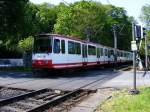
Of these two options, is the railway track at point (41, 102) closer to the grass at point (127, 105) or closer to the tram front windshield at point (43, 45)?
the grass at point (127, 105)

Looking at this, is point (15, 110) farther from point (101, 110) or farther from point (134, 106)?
point (134, 106)

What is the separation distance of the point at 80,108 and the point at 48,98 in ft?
10.3


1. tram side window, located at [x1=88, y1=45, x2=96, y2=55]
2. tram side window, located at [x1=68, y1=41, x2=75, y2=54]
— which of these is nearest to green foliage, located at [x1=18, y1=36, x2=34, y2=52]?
tram side window, located at [x1=88, y1=45, x2=96, y2=55]

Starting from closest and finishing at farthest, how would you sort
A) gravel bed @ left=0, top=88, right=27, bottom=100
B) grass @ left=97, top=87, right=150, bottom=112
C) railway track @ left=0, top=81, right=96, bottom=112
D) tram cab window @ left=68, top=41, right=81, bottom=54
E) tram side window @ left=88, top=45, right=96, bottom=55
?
grass @ left=97, top=87, right=150, bottom=112
railway track @ left=0, top=81, right=96, bottom=112
gravel bed @ left=0, top=88, right=27, bottom=100
tram cab window @ left=68, top=41, right=81, bottom=54
tram side window @ left=88, top=45, right=96, bottom=55

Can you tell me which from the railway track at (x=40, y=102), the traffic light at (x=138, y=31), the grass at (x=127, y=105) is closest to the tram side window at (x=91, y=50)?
the railway track at (x=40, y=102)

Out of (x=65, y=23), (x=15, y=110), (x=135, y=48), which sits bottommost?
(x=15, y=110)

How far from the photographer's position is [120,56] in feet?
207

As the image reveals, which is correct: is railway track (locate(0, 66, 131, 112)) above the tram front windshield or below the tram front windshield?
below

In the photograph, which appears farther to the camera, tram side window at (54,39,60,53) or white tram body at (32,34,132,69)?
tram side window at (54,39,60,53)

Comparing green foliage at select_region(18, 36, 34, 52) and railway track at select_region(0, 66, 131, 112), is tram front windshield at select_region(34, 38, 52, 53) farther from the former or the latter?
green foliage at select_region(18, 36, 34, 52)

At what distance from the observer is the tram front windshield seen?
28.0 metres

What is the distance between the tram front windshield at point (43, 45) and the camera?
91.9ft

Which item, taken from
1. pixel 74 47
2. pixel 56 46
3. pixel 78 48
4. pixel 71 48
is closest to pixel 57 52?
pixel 56 46

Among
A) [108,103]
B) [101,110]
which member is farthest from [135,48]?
[101,110]
